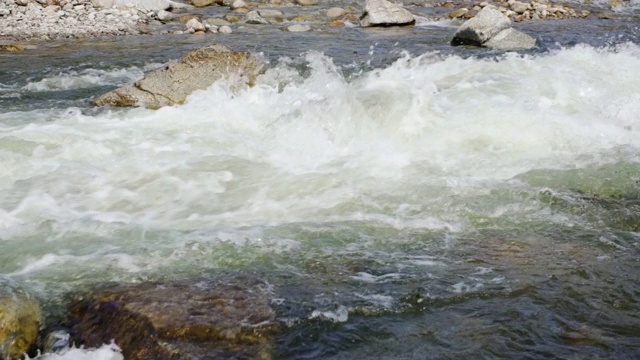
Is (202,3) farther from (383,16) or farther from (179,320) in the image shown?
(179,320)

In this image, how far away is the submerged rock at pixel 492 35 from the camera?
12.8 metres

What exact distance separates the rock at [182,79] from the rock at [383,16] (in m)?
7.55

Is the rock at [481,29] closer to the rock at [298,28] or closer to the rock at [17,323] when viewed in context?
the rock at [298,28]

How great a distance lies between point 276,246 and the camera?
4738 millimetres

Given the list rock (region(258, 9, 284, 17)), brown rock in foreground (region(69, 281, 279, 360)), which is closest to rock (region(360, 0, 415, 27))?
rock (region(258, 9, 284, 17))

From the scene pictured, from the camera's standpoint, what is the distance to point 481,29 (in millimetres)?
13148

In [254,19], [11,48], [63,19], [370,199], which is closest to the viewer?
[370,199]

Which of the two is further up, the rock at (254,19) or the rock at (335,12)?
the rock at (335,12)

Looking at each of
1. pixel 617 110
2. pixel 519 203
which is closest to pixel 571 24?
pixel 617 110

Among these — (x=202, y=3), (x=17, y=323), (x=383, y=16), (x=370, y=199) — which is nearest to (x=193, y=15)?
(x=202, y=3)

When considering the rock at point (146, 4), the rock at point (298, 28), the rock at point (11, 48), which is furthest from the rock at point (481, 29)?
the rock at point (146, 4)

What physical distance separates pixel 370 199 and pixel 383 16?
37.4 feet

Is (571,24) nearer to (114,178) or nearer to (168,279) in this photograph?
(114,178)

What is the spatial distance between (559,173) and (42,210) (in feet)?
14.4
